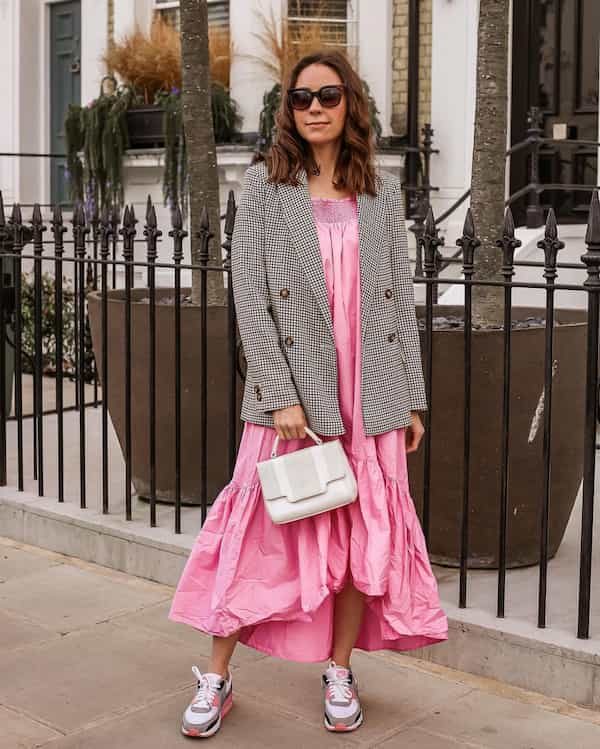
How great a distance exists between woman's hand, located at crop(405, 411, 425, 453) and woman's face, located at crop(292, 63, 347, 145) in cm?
81

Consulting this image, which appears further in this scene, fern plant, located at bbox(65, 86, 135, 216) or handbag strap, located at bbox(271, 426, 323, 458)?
fern plant, located at bbox(65, 86, 135, 216)

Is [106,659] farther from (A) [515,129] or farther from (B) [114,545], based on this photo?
(A) [515,129]

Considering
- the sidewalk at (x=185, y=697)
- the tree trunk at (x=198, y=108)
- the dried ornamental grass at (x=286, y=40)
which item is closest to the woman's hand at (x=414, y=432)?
the sidewalk at (x=185, y=697)

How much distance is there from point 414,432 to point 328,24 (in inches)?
272

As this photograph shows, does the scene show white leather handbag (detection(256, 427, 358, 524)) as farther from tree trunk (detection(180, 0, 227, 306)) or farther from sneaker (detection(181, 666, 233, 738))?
tree trunk (detection(180, 0, 227, 306))

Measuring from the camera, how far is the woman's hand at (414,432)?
11.7ft

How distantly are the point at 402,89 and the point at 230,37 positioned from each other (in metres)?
1.65

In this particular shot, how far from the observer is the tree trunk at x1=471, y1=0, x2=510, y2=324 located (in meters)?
4.77

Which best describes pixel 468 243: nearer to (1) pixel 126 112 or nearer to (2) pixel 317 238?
(2) pixel 317 238

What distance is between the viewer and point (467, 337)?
3.94 m

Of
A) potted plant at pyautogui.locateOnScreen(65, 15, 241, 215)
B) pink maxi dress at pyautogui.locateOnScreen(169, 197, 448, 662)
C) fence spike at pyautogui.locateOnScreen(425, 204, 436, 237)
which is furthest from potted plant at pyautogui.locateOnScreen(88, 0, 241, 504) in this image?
potted plant at pyautogui.locateOnScreen(65, 15, 241, 215)

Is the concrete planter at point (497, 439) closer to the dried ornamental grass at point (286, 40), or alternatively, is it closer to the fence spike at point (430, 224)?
the fence spike at point (430, 224)

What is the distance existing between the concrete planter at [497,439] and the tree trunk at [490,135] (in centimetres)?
55

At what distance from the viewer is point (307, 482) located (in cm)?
325
